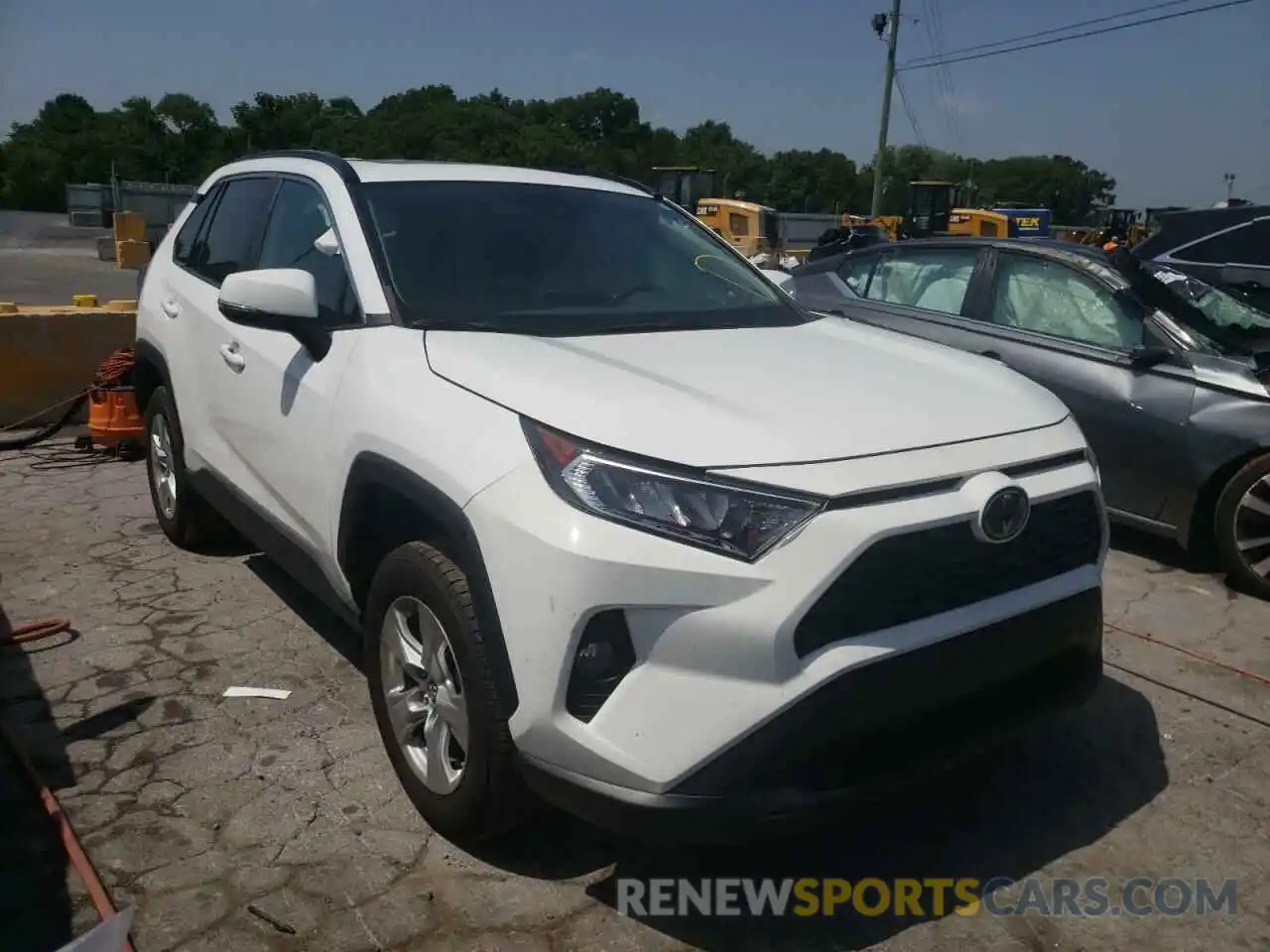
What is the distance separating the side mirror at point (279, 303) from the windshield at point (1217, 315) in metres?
4.13

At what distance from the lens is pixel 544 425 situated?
7.58ft

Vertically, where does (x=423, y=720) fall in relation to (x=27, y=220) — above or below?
below

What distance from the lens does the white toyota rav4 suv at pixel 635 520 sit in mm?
2139

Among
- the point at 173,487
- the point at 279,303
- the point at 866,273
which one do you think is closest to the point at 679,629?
the point at 279,303

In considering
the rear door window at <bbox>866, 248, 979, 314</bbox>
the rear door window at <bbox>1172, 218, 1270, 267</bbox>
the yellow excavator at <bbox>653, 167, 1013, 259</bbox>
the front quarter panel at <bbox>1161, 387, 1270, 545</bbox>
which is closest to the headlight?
the front quarter panel at <bbox>1161, 387, 1270, 545</bbox>

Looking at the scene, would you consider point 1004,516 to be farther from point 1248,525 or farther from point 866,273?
point 866,273

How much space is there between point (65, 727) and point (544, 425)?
2.12 metres

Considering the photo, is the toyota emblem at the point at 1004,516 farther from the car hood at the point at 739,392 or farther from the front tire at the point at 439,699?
the front tire at the point at 439,699

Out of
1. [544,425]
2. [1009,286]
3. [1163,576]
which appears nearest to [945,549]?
[544,425]

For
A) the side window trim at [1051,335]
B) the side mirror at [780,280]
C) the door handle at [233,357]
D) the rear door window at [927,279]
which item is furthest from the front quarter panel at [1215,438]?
the door handle at [233,357]

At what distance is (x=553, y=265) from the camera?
134 inches

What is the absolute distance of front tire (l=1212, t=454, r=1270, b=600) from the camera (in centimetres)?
464

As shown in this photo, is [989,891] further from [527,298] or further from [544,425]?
[527,298]

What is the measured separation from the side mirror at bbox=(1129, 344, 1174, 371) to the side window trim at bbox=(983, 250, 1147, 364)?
0.10m
